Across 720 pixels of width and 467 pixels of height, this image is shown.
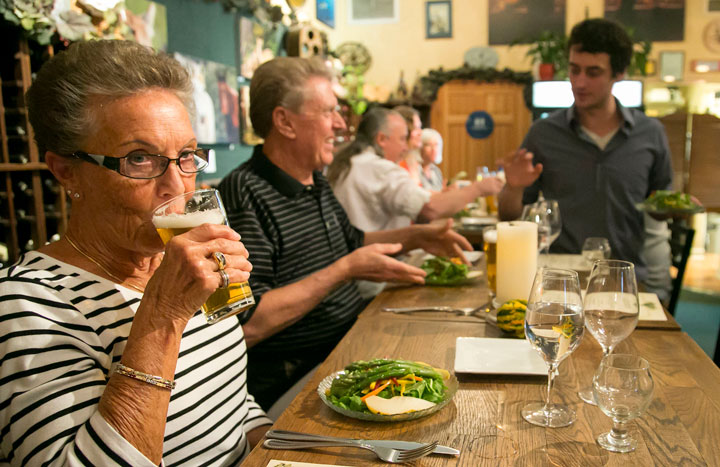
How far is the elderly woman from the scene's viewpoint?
90 centimetres

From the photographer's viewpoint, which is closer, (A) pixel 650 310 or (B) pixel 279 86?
(A) pixel 650 310

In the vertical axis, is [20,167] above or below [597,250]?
above

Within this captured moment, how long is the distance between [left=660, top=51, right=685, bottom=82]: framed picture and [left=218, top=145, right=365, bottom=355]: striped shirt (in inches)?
307

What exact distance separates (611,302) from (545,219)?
1079 mm

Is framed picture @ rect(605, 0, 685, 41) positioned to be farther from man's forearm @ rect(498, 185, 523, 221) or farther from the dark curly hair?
man's forearm @ rect(498, 185, 523, 221)

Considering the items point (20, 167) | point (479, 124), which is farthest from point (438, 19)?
point (20, 167)

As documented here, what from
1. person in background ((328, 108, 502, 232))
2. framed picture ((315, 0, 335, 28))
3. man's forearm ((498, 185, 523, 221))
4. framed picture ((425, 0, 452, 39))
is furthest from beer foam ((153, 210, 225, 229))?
framed picture ((425, 0, 452, 39))

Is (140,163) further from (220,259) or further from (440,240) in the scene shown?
(440,240)

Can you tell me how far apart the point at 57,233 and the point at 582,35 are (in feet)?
8.88

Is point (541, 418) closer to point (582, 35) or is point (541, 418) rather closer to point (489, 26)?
point (582, 35)

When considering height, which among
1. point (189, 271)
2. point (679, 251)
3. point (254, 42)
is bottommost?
point (679, 251)

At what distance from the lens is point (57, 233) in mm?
2789

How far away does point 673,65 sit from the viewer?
8273mm

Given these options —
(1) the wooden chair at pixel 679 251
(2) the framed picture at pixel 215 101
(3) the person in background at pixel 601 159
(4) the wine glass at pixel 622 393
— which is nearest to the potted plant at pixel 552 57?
(2) the framed picture at pixel 215 101
